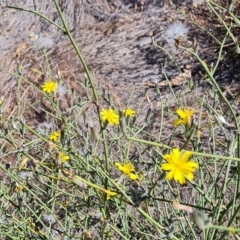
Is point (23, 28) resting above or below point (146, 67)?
above

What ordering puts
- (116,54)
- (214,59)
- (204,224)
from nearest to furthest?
(204,224) → (214,59) → (116,54)

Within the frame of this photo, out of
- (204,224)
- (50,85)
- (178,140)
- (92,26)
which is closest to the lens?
(204,224)

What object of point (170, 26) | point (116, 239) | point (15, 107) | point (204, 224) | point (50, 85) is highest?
point (204, 224)

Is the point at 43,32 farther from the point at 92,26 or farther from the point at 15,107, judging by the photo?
the point at 15,107

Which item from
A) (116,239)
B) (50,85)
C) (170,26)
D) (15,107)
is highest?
(50,85)

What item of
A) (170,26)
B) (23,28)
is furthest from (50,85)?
(23,28)

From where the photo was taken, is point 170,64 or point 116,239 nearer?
point 116,239

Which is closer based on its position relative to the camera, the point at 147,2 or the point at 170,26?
the point at 170,26

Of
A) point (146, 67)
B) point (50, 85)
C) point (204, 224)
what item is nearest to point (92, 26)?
point (146, 67)

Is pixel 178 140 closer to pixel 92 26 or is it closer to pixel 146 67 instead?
pixel 146 67
